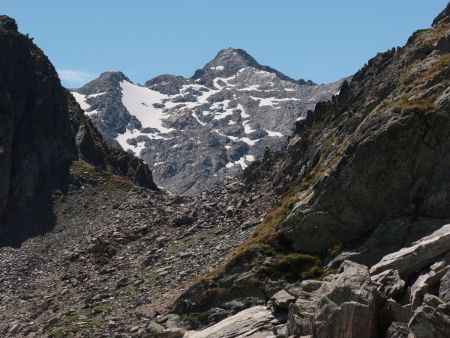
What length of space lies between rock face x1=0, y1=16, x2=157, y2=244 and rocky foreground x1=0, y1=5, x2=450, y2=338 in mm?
612

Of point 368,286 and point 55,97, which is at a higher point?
point 55,97

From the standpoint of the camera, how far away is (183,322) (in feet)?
161

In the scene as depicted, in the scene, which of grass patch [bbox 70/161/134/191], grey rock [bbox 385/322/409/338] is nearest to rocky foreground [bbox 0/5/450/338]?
grey rock [bbox 385/322/409/338]

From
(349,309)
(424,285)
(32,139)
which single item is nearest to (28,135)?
(32,139)

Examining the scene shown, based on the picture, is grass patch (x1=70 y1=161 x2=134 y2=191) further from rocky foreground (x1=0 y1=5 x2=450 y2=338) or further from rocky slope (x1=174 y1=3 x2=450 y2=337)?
rocky slope (x1=174 y1=3 x2=450 y2=337)

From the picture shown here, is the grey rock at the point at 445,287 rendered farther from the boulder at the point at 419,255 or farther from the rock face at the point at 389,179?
the rock face at the point at 389,179

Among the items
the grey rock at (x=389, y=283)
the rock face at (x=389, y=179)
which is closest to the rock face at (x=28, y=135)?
the rock face at (x=389, y=179)

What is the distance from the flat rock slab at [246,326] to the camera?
1512 inches

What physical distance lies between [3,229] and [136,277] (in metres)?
45.3

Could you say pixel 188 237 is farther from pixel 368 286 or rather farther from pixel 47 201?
pixel 368 286

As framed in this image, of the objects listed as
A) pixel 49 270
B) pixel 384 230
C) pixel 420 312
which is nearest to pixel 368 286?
pixel 420 312

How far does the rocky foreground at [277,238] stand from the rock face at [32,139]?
61cm

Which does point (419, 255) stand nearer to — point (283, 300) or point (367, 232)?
point (283, 300)

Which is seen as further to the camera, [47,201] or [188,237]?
[47,201]
